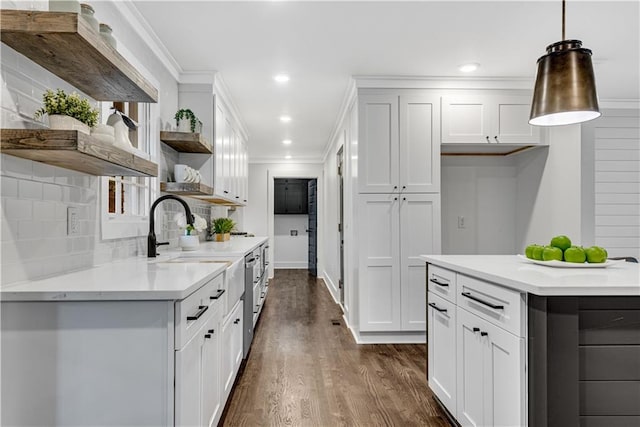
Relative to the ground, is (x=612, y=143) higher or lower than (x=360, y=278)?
higher

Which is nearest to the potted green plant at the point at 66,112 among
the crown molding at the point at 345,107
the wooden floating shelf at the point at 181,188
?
the wooden floating shelf at the point at 181,188

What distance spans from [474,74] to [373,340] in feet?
8.86

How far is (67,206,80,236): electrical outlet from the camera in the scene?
1757 mm

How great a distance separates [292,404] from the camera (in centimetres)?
242

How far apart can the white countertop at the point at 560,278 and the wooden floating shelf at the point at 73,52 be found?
1.79 m

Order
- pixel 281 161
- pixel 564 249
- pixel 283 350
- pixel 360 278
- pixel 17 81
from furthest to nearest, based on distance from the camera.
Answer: pixel 281 161, pixel 360 278, pixel 283 350, pixel 564 249, pixel 17 81

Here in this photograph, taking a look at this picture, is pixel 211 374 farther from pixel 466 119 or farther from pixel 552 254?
pixel 466 119

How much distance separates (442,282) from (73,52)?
2.07 meters

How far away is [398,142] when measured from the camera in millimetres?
3693

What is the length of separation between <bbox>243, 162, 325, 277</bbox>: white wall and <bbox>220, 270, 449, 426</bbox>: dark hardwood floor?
351 cm

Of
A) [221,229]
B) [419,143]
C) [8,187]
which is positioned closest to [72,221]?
[8,187]

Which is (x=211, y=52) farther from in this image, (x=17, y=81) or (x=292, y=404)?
(x=292, y=404)

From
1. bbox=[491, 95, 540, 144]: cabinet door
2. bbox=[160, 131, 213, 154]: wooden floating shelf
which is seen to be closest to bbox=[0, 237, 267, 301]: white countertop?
bbox=[160, 131, 213, 154]: wooden floating shelf

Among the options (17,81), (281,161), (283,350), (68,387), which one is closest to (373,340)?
(283,350)
